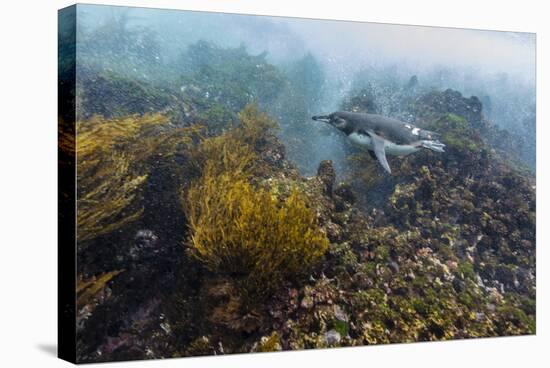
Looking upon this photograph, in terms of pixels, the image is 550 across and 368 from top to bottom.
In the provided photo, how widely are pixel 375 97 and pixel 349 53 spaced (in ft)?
1.80

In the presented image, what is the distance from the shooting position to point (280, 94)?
787 centimetres

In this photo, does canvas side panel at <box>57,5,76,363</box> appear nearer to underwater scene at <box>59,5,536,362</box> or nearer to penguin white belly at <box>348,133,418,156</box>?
underwater scene at <box>59,5,536,362</box>

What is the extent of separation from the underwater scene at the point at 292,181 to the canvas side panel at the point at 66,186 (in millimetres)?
45

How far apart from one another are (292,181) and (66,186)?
2240mm

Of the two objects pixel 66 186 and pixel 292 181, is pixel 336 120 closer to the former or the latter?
pixel 292 181

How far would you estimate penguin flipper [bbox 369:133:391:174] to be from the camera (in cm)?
825

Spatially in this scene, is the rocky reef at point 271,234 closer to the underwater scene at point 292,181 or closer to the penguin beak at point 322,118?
the underwater scene at point 292,181

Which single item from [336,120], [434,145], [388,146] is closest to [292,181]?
[336,120]

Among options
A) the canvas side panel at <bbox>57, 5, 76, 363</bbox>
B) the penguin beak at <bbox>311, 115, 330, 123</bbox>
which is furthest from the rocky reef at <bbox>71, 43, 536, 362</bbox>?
the penguin beak at <bbox>311, 115, 330, 123</bbox>

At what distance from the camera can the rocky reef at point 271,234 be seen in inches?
277

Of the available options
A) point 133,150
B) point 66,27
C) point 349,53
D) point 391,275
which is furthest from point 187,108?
point 391,275

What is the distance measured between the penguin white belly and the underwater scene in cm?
3

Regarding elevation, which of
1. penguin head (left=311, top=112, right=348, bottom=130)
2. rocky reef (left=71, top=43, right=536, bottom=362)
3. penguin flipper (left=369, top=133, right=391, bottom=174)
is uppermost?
penguin head (left=311, top=112, right=348, bottom=130)

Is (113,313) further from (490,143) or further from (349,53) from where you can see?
(490,143)
